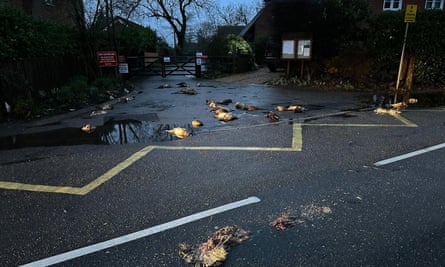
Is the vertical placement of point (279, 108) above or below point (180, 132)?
above

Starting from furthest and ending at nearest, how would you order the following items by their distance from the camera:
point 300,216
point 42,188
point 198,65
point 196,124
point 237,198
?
point 198,65, point 196,124, point 42,188, point 237,198, point 300,216

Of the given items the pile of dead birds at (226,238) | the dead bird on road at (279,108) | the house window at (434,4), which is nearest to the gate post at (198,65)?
the dead bird on road at (279,108)

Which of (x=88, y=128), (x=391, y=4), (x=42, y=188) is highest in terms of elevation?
(x=391, y=4)

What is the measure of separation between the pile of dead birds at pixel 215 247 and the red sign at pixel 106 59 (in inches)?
495

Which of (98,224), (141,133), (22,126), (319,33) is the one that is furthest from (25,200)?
(319,33)

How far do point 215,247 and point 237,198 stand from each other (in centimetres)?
97

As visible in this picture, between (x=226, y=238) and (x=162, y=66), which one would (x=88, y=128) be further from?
(x=162, y=66)

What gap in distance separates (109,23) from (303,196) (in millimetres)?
14932

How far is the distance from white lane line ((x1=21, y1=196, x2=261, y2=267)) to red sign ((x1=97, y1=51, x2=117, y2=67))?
39.8 feet

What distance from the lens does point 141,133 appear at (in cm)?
669

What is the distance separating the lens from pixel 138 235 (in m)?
2.99

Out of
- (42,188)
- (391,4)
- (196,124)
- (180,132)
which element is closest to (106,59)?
(196,124)

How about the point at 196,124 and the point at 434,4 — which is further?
the point at 434,4

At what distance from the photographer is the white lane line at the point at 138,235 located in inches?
105
